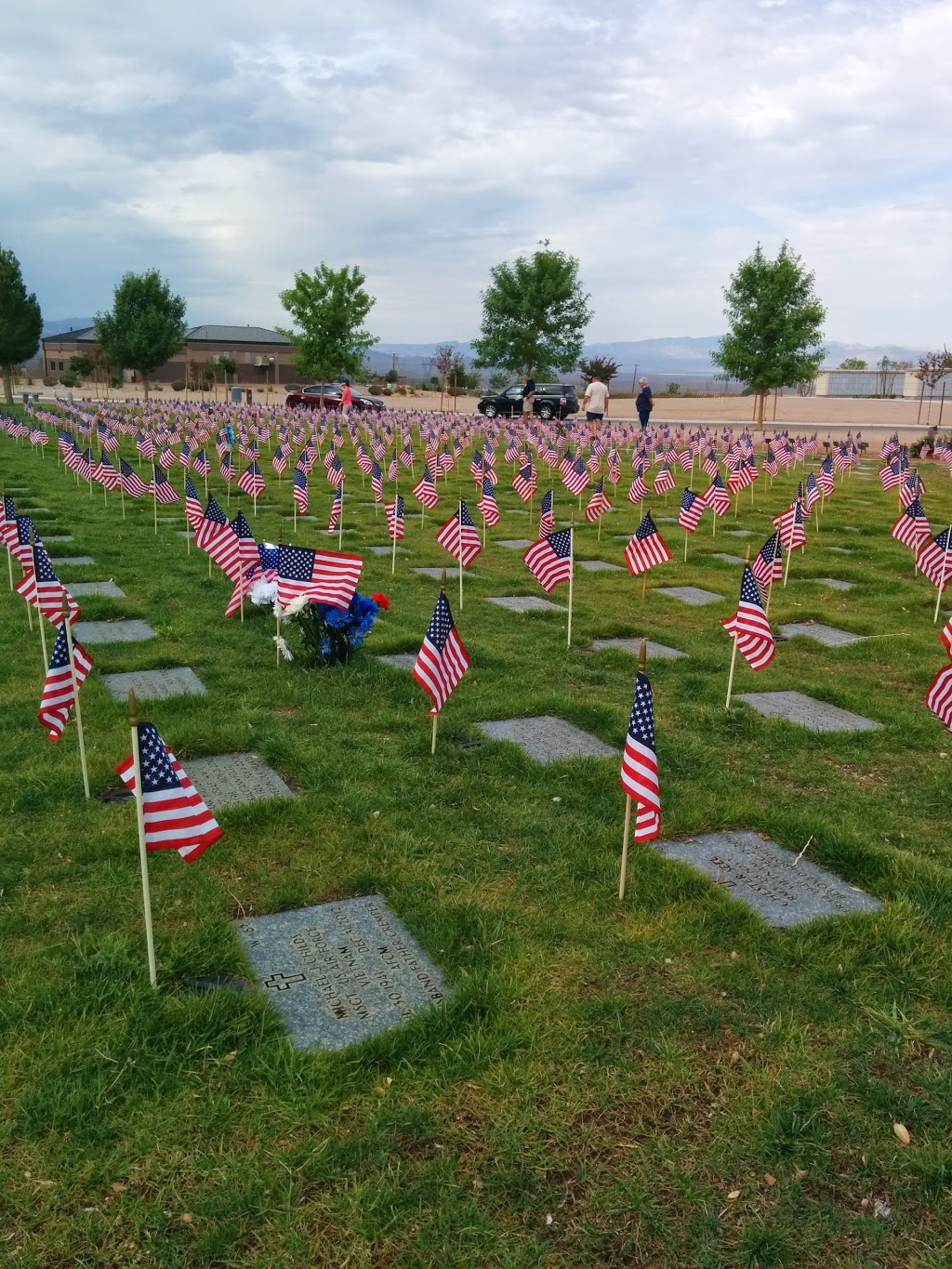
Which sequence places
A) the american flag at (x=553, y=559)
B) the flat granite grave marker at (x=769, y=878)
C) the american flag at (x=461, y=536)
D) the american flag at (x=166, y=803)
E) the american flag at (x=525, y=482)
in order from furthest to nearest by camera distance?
the american flag at (x=525, y=482) < the american flag at (x=461, y=536) < the american flag at (x=553, y=559) < the flat granite grave marker at (x=769, y=878) < the american flag at (x=166, y=803)

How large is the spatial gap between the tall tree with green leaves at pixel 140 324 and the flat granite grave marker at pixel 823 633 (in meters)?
43.2

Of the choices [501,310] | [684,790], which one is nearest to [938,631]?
[684,790]

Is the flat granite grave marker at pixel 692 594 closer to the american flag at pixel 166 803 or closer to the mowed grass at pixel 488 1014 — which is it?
the mowed grass at pixel 488 1014

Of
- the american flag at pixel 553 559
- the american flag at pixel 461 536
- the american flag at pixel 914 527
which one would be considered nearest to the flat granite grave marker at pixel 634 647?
the american flag at pixel 553 559

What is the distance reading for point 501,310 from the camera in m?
43.4

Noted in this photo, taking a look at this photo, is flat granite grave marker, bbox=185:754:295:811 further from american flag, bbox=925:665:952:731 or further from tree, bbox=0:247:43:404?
tree, bbox=0:247:43:404

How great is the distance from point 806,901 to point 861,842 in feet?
1.89

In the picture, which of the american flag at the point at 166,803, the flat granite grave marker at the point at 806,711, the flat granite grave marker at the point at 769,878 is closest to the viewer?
the american flag at the point at 166,803

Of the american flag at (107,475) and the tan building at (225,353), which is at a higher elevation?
the tan building at (225,353)

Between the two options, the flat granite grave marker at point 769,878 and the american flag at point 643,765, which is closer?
the american flag at point 643,765

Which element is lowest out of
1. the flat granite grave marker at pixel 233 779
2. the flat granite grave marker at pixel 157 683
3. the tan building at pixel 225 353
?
the flat granite grave marker at pixel 233 779

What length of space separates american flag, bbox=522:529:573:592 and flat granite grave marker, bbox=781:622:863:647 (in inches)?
77.4

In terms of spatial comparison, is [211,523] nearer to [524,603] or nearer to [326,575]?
[326,575]

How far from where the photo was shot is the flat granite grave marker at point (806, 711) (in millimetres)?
5723
